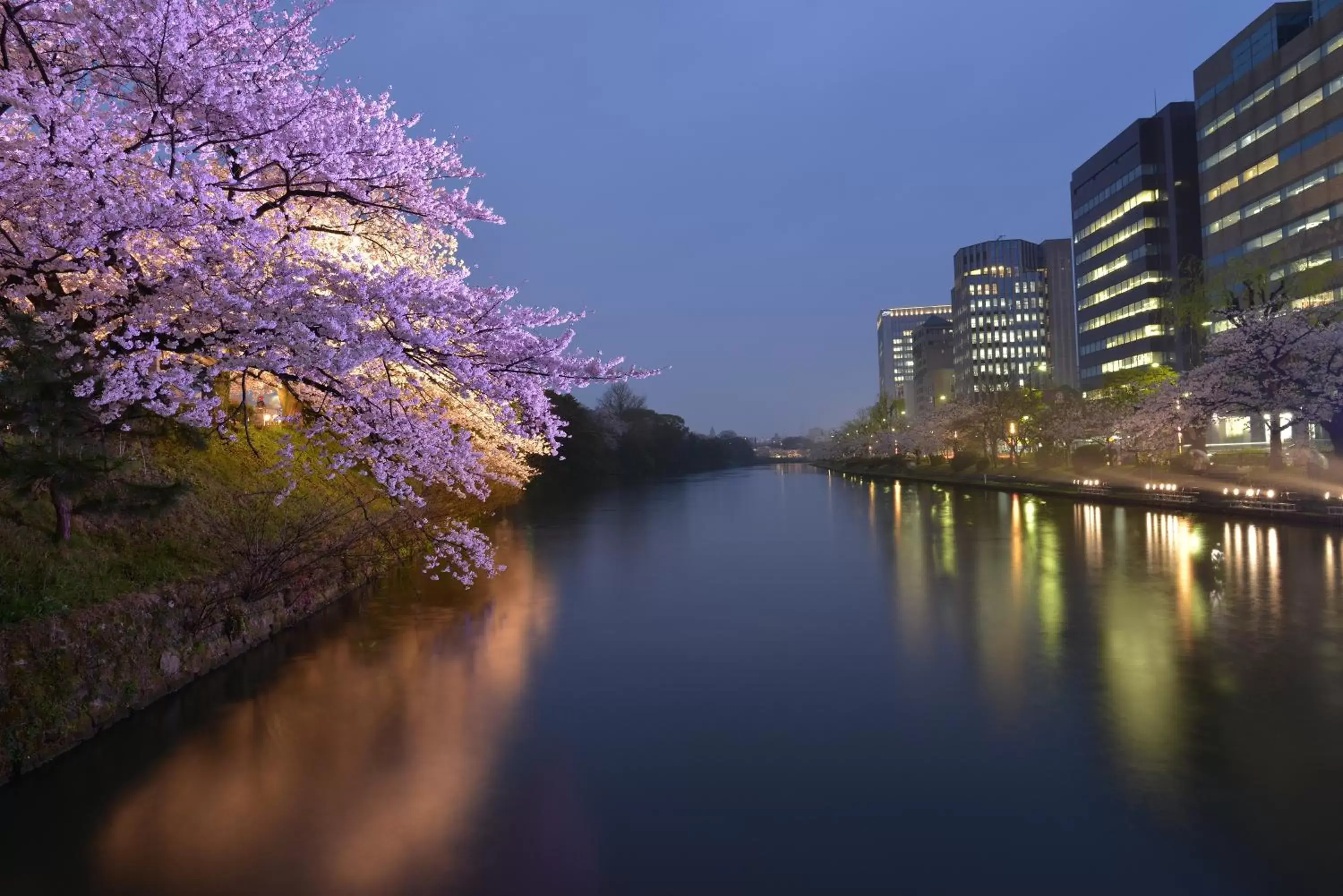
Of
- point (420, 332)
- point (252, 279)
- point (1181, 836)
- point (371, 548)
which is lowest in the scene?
point (1181, 836)

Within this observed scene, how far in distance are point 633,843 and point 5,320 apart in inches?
277

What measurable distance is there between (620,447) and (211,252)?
275 ft

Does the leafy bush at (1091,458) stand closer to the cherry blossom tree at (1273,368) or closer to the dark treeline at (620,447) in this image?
the cherry blossom tree at (1273,368)

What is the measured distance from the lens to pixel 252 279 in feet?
24.5

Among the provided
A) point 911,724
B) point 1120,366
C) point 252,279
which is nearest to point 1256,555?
point 911,724

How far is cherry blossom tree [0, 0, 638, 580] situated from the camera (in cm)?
695

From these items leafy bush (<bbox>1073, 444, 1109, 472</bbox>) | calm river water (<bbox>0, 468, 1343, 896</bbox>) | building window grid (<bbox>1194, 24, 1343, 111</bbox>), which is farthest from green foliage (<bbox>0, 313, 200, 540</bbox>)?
building window grid (<bbox>1194, 24, 1343, 111</bbox>)

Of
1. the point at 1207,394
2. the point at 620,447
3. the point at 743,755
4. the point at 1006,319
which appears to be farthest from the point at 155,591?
the point at 1006,319

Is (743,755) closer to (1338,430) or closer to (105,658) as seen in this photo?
(105,658)

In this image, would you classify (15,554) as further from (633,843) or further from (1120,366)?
(1120,366)

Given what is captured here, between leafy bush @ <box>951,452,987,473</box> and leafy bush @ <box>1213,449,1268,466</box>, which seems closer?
leafy bush @ <box>1213,449,1268,466</box>

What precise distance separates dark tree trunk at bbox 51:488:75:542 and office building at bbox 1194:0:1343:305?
51.4m

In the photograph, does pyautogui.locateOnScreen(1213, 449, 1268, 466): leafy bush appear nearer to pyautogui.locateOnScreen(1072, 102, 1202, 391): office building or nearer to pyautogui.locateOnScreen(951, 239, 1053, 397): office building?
pyautogui.locateOnScreen(1072, 102, 1202, 391): office building

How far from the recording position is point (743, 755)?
737 cm
